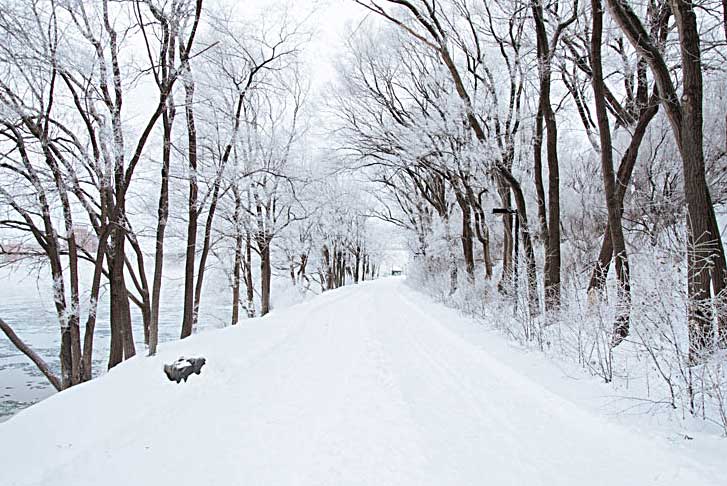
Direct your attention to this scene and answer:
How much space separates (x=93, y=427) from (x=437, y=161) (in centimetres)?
1124

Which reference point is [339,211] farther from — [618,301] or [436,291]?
[618,301]

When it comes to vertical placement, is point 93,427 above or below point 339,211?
below

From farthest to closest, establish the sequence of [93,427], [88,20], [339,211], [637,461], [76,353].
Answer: [339,211] < [76,353] < [88,20] < [93,427] < [637,461]

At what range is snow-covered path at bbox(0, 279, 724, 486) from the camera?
289 cm

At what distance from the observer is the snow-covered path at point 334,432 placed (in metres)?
2.89

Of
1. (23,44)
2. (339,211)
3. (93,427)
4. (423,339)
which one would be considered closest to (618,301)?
(423,339)

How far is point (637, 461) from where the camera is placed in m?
2.90

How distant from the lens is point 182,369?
5562 mm

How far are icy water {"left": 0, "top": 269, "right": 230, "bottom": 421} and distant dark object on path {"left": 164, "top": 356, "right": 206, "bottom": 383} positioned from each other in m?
5.30

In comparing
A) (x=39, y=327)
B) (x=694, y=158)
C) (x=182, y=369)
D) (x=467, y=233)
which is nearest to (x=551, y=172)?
(x=694, y=158)

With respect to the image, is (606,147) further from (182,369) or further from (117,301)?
(117,301)

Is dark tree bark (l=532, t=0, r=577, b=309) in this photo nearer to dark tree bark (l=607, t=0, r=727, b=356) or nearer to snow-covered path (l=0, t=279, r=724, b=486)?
snow-covered path (l=0, t=279, r=724, b=486)

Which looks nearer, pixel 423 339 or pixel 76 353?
pixel 423 339

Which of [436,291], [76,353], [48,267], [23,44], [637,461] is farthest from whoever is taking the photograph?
[436,291]
